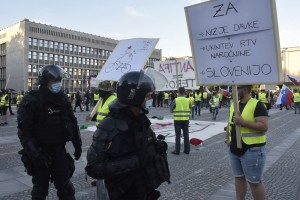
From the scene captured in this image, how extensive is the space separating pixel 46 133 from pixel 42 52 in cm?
7421

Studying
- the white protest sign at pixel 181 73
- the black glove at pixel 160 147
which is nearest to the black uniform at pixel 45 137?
the black glove at pixel 160 147

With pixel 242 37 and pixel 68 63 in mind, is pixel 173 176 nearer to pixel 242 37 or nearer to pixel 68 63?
pixel 242 37

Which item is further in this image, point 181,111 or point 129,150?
point 181,111

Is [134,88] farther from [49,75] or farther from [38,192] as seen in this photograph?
[38,192]

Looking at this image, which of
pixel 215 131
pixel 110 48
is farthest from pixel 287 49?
pixel 215 131

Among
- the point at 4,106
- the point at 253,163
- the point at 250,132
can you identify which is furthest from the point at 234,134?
the point at 4,106

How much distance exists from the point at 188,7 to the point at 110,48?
89448 millimetres

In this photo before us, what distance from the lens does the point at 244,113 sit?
390 cm

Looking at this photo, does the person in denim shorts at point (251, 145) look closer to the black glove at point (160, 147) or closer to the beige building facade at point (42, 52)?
the black glove at point (160, 147)

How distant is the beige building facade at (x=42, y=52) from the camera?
69.1 metres

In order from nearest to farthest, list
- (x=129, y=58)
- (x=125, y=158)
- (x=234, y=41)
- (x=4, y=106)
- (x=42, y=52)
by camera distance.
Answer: (x=125, y=158) → (x=234, y=41) → (x=129, y=58) → (x=4, y=106) → (x=42, y=52)

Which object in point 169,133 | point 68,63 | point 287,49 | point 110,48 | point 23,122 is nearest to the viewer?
point 23,122

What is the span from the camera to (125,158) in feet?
7.52

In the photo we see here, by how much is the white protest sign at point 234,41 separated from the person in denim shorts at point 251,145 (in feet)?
1.22
